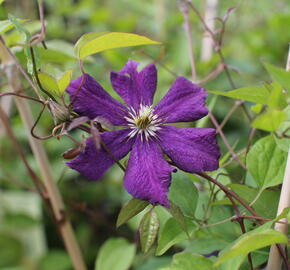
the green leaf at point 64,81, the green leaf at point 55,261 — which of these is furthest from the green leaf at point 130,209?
the green leaf at point 55,261

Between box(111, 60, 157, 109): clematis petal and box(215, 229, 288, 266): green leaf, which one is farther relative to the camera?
box(111, 60, 157, 109): clematis petal

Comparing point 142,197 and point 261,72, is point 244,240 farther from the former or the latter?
point 261,72

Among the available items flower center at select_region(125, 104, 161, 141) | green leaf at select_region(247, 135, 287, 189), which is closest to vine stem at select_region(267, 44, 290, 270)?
green leaf at select_region(247, 135, 287, 189)

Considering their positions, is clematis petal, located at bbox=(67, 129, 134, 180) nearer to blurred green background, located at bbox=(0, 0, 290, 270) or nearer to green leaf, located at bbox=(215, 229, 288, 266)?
green leaf, located at bbox=(215, 229, 288, 266)

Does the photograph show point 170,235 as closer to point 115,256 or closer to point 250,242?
point 250,242

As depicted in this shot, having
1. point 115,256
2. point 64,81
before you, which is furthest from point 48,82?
point 115,256

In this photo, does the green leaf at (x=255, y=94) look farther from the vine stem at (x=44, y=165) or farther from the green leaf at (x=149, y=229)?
the vine stem at (x=44, y=165)

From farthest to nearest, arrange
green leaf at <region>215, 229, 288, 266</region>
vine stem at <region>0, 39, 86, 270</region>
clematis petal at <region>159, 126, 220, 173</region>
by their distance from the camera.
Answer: vine stem at <region>0, 39, 86, 270</region> → clematis petal at <region>159, 126, 220, 173</region> → green leaf at <region>215, 229, 288, 266</region>
